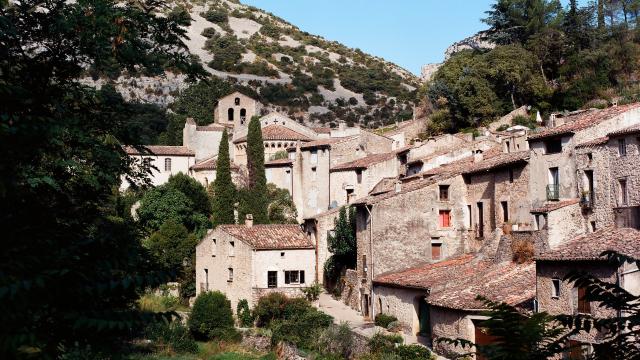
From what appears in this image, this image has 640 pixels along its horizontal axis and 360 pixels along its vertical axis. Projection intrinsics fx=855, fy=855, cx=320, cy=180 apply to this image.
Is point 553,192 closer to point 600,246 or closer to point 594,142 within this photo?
point 594,142

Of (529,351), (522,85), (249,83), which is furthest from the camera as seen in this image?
(249,83)

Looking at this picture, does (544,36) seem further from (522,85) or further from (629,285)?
(629,285)

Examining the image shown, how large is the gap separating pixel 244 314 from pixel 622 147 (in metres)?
22.6

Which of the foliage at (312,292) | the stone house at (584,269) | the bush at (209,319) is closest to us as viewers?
the stone house at (584,269)

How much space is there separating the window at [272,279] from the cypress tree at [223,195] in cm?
1477

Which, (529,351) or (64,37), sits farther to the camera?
(64,37)

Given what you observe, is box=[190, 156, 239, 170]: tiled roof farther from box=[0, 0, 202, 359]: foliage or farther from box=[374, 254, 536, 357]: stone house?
box=[0, 0, 202, 359]: foliage

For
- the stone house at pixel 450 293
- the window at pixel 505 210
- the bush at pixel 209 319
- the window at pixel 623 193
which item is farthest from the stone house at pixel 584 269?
the bush at pixel 209 319

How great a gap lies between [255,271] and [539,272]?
20.9m

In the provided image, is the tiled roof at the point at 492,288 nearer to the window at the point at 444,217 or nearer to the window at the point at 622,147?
the window at the point at 622,147

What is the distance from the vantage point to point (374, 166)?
196 feet

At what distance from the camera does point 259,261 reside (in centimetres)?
4794

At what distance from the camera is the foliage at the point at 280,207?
65312mm

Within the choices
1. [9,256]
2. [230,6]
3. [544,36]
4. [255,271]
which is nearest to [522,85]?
[544,36]
